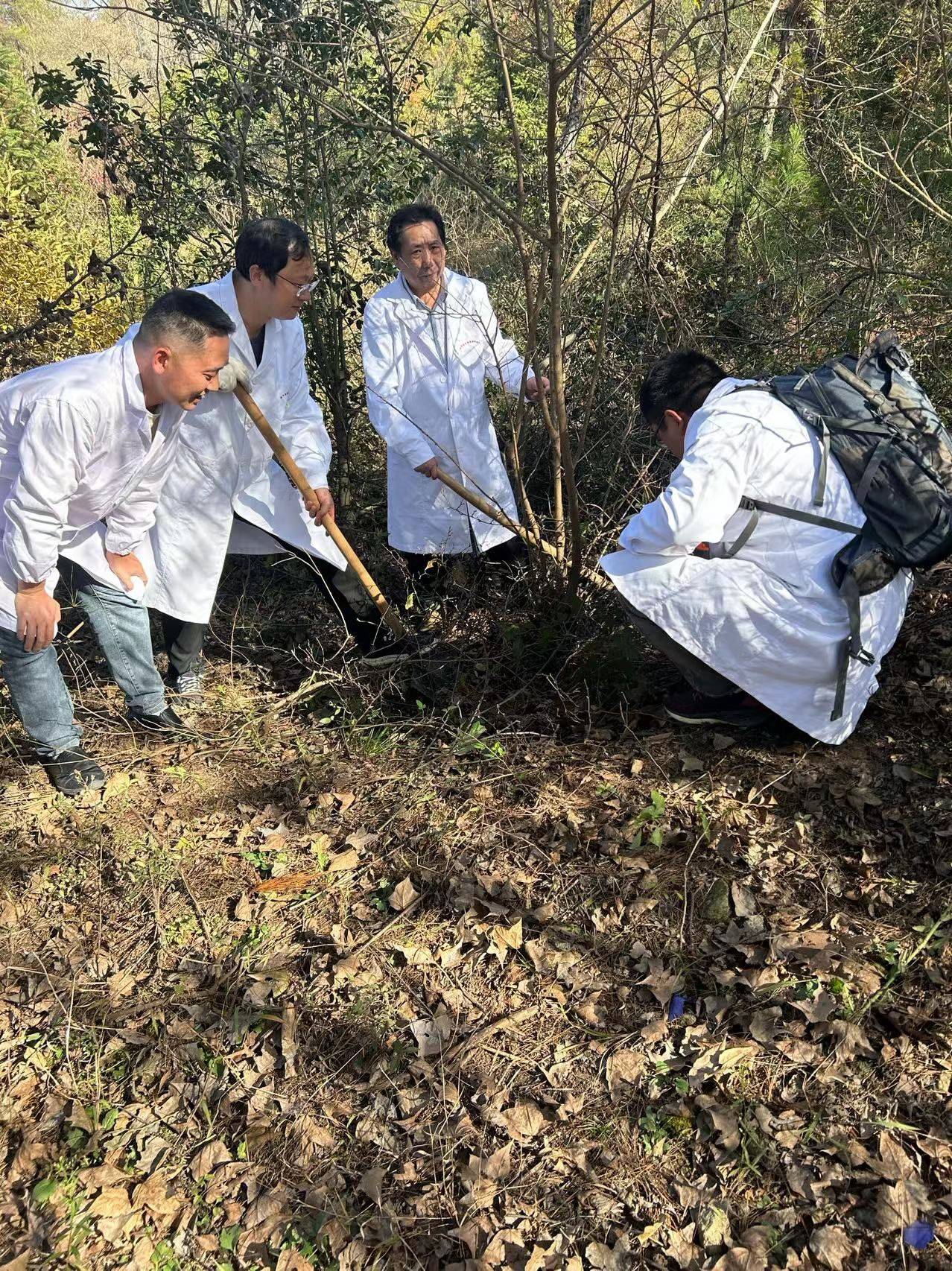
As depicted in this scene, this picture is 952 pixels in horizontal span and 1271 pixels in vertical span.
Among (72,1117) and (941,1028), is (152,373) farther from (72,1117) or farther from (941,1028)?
(941,1028)

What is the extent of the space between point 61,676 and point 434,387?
2.08m

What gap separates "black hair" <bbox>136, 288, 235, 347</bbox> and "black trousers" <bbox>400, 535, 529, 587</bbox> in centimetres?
169

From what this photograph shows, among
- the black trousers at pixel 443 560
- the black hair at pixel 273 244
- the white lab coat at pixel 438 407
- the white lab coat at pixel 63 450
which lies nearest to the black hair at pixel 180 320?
the white lab coat at pixel 63 450

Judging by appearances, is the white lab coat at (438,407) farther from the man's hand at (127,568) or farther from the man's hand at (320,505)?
the man's hand at (127,568)

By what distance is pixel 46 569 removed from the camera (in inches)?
114

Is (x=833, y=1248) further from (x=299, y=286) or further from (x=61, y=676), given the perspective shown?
(x=299, y=286)

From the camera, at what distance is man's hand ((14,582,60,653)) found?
298cm

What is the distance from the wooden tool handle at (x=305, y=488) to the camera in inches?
138

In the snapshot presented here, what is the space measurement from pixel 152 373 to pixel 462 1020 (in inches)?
92.2

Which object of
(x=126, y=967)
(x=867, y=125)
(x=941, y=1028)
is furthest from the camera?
(x=867, y=125)

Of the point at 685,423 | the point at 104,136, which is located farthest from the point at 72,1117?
the point at 104,136

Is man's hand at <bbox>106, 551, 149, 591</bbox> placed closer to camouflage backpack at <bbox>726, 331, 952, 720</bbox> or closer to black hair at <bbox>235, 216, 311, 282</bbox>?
black hair at <bbox>235, 216, 311, 282</bbox>

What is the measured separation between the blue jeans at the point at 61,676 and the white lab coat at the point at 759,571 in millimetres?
1920

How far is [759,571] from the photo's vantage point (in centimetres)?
315
